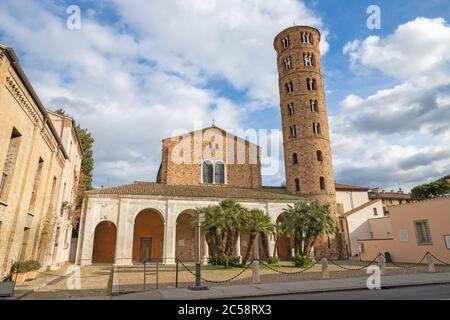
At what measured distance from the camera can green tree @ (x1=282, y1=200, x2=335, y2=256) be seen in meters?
21.1

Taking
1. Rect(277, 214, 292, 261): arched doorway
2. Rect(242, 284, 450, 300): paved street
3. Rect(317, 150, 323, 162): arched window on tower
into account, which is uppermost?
Rect(317, 150, 323, 162): arched window on tower

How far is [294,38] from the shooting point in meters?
35.3

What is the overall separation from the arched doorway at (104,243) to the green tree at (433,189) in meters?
40.1

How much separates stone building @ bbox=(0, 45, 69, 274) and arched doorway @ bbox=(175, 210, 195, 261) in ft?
42.4

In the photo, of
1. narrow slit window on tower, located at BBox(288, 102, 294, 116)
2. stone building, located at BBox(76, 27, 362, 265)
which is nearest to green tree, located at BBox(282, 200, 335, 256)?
stone building, located at BBox(76, 27, 362, 265)

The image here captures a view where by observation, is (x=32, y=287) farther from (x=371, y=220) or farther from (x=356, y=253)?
(x=371, y=220)

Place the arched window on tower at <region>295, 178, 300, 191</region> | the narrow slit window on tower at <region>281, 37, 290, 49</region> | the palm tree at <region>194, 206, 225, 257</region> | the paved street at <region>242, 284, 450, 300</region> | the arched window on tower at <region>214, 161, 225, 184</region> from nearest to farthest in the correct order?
the paved street at <region>242, 284, 450, 300</region>, the palm tree at <region>194, 206, 225, 257</region>, the arched window on tower at <region>295, 178, 300, 191</region>, the arched window on tower at <region>214, 161, 225, 184</region>, the narrow slit window on tower at <region>281, 37, 290, 49</region>

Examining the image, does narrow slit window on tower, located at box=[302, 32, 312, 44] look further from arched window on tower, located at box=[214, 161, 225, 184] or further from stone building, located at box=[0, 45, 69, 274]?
stone building, located at box=[0, 45, 69, 274]

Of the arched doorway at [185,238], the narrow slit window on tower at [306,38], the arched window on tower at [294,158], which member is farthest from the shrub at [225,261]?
the narrow slit window on tower at [306,38]

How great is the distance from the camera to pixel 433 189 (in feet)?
131

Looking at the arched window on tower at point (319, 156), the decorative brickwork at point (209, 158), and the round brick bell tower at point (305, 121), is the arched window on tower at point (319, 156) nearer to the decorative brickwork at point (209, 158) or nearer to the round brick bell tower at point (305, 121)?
the round brick bell tower at point (305, 121)

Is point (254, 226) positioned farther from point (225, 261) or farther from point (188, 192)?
point (188, 192)
